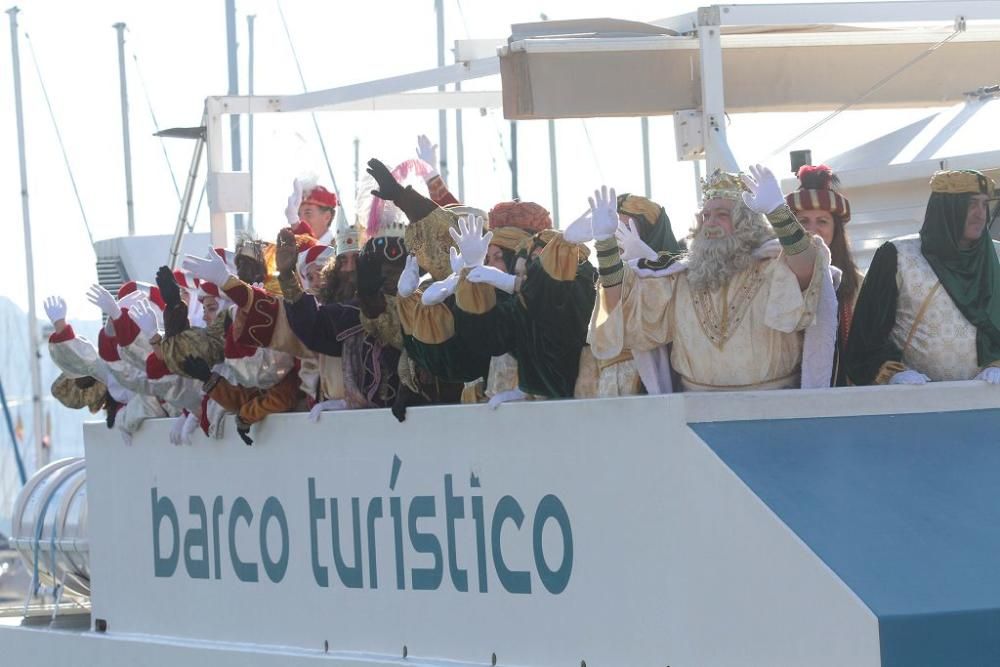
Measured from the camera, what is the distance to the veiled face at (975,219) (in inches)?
225

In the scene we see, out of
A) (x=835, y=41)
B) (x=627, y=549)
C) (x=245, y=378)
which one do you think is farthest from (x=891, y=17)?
(x=627, y=549)

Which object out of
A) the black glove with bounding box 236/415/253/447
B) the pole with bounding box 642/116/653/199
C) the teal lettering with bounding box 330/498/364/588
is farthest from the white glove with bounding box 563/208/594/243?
the pole with bounding box 642/116/653/199

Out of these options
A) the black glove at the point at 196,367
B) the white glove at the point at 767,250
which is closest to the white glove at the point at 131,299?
the black glove at the point at 196,367

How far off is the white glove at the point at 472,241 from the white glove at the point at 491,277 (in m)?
0.03

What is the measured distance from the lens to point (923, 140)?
995cm

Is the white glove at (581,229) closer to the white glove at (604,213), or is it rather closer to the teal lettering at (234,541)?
the white glove at (604,213)

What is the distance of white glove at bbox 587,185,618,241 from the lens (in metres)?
5.55

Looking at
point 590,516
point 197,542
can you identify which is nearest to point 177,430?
point 197,542

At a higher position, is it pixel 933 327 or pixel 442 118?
pixel 442 118

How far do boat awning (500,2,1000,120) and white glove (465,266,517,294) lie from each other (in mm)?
2997

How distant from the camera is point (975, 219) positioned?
572 cm

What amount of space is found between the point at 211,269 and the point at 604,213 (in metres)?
1.97

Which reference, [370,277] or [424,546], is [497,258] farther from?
[424,546]

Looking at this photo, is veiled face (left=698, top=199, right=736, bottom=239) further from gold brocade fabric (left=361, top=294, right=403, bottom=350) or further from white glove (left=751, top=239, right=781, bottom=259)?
gold brocade fabric (left=361, top=294, right=403, bottom=350)
